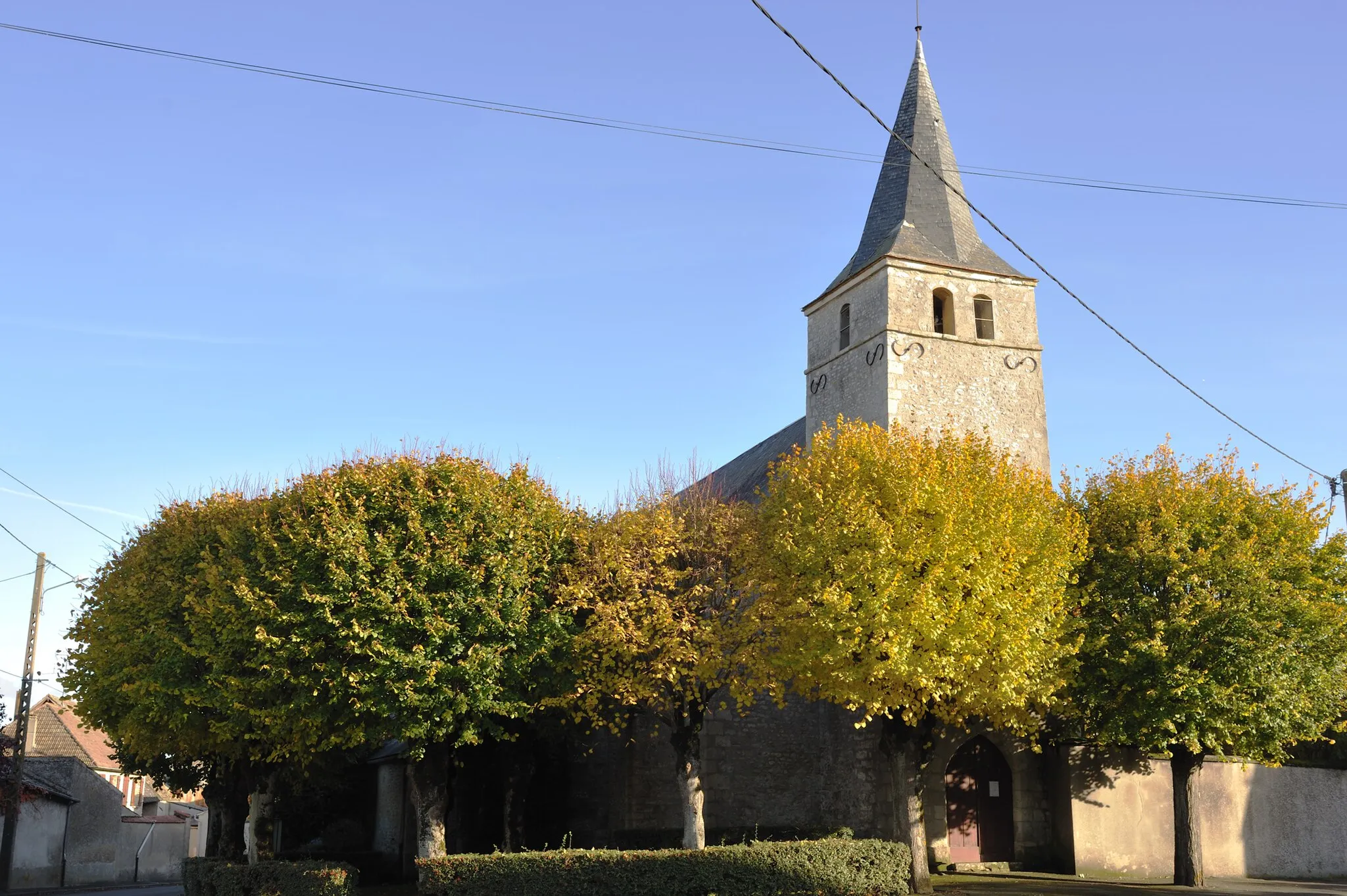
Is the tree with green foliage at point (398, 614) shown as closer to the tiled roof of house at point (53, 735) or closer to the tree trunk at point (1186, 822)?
the tree trunk at point (1186, 822)

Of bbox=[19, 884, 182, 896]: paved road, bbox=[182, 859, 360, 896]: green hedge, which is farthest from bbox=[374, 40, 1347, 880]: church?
bbox=[19, 884, 182, 896]: paved road

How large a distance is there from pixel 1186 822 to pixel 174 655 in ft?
71.6

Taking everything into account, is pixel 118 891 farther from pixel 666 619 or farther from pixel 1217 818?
pixel 1217 818

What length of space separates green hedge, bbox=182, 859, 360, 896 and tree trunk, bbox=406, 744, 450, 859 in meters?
1.55

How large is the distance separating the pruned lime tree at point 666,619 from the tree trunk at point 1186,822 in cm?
957

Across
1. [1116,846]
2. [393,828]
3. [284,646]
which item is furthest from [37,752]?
→ [1116,846]

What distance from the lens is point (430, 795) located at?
23250mm

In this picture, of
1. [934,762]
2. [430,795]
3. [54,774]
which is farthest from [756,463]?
[54,774]

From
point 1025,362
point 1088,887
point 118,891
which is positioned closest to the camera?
point 1088,887

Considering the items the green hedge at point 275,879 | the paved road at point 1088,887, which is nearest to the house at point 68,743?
the green hedge at point 275,879

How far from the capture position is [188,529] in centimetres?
2609

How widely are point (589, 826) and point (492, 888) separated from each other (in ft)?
36.9

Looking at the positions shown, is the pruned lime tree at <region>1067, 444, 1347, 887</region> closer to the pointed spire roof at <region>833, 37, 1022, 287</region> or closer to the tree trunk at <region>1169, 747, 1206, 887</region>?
the tree trunk at <region>1169, 747, 1206, 887</region>

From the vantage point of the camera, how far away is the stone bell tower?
28297 mm
